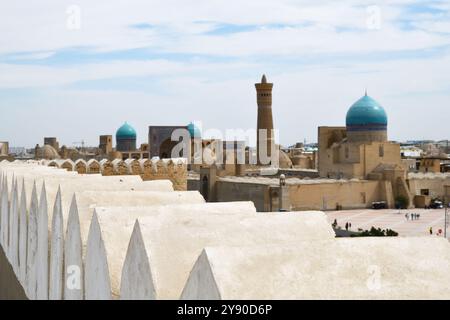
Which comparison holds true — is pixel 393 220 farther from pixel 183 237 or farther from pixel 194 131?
pixel 183 237

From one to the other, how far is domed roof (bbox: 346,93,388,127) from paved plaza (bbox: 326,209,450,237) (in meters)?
6.65

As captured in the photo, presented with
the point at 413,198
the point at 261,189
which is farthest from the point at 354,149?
the point at 261,189

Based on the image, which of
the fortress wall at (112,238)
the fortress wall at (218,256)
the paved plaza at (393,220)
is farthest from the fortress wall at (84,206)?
the paved plaza at (393,220)

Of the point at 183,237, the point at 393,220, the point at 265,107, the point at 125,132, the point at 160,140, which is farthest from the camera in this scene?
the point at 125,132

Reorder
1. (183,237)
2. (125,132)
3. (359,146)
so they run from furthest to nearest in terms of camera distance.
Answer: (125,132) < (359,146) < (183,237)

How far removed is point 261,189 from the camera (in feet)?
89.1

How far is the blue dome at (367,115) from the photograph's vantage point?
34.4 m

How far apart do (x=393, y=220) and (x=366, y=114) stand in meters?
10.4

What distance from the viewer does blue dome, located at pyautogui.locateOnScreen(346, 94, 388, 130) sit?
113ft

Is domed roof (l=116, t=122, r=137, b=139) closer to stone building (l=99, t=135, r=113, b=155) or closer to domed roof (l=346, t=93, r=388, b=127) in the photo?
stone building (l=99, t=135, r=113, b=155)

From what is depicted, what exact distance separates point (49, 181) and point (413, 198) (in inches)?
1086

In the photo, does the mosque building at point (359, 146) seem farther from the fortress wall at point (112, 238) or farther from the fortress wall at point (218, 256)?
the fortress wall at point (112, 238)

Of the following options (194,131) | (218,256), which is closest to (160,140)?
(194,131)

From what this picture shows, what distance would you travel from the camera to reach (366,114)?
113ft
